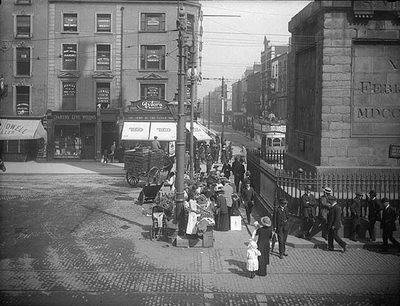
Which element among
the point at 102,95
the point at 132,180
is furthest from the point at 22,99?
the point at 132,180

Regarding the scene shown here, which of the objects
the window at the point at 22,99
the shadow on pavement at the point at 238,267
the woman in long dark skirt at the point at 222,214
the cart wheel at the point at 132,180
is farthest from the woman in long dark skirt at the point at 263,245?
the window at the point at 22,99

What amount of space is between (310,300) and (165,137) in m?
27.2

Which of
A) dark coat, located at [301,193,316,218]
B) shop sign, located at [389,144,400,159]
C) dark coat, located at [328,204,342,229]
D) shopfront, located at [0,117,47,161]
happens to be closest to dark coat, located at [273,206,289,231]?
dark coat, located at [301,193,316,218]

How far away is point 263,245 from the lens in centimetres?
1115

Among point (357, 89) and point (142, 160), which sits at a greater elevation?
point (357, 89)

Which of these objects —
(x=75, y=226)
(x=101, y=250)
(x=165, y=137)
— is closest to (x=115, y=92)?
(x=165, y=137)

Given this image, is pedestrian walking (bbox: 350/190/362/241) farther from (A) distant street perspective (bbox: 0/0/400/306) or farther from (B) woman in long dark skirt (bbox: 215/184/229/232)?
(B) woman in long dark skirt (bbox: 215/184/229/232)

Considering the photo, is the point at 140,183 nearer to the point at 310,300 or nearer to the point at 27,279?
the point at 27,279

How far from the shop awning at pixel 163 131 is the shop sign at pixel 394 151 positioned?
21.1 metres

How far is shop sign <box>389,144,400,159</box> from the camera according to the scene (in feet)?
52.9

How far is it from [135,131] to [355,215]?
25.1m

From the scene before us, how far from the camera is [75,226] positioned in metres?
16.0

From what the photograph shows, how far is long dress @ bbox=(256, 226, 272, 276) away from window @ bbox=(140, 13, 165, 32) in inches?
1192

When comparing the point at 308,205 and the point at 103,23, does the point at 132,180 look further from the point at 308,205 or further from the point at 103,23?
the point at 103,23
